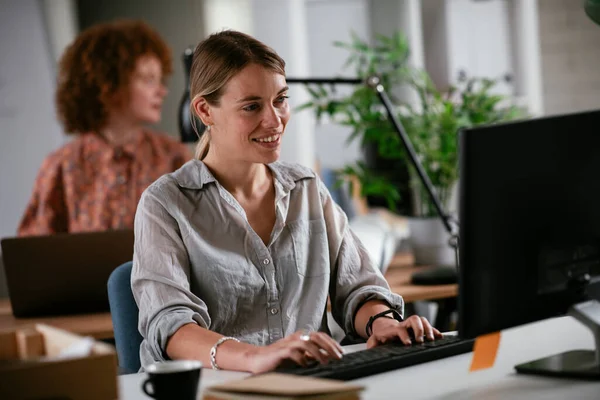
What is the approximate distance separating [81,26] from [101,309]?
9.55ft

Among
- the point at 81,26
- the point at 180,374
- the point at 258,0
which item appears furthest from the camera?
the point at 81,26

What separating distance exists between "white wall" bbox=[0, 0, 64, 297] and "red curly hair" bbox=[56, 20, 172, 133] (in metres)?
0.81

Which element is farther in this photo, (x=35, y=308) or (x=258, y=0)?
(x=258, y=0)

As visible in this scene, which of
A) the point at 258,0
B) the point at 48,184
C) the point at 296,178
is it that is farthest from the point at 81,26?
the point at 296,178

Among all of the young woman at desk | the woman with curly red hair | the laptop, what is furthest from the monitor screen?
the woman with curly red hair

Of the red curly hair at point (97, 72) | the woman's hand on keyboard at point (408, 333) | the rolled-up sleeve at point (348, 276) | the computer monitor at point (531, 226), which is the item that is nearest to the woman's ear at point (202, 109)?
the rolled-up sleeve at point (348, 276)

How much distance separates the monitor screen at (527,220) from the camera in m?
1.22

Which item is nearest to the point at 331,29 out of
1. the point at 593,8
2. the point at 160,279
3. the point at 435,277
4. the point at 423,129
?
the point at 423,129

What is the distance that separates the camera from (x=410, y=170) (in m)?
3.09

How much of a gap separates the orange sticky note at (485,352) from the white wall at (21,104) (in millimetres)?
3481

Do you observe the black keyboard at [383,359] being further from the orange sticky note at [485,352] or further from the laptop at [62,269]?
the laptop at [62,269]

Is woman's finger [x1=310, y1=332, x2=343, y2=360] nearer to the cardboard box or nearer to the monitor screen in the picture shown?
the monitor screen

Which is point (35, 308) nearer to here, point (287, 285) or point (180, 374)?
point (287, 285)

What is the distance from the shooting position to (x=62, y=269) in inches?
95.8
